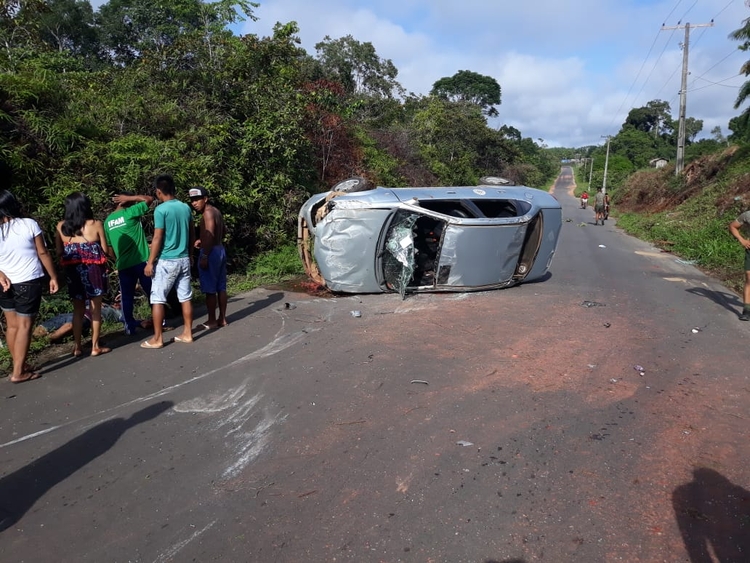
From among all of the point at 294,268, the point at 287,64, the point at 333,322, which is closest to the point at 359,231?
the point at 333,322

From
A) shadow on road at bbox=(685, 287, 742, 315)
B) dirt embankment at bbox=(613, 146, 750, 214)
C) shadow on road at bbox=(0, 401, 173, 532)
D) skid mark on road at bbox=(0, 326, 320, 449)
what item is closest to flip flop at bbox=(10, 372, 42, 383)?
skid mark on road at bbox=(0, 326, 320, 449)

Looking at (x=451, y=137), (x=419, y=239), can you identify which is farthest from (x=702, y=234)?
(x=451, y=137)

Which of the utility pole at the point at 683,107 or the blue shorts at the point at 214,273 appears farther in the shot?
the utility pole at the point at 683,107

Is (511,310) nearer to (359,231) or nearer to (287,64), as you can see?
(359,231)

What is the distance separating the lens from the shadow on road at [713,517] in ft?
8.78

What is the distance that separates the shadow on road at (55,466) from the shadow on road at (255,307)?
278cm

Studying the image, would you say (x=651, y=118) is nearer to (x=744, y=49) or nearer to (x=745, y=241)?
(x=744, y=49)

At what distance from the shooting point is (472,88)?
5878cm

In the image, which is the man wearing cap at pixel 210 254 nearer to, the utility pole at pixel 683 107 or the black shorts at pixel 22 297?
the black shorts at pixel 22 297

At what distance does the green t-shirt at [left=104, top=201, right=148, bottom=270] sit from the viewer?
6.01 meters

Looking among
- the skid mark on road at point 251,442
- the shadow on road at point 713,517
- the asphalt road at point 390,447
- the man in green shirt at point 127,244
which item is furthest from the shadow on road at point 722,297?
the man in green shirt at point 127,244

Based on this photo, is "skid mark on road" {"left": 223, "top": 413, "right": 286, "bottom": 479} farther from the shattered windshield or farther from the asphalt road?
the shattered windshield

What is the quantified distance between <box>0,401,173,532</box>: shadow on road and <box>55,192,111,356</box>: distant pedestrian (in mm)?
1827

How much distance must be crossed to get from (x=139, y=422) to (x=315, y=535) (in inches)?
78.2
